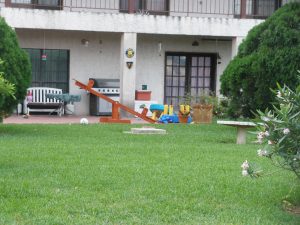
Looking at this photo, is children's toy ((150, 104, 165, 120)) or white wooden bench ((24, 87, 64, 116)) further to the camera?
white wooden bench ((24, 87, 64, 116))

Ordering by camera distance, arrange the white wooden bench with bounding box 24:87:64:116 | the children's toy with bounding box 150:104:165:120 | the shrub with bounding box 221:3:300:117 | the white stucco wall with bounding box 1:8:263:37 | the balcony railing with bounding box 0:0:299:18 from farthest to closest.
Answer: the balcony railing with bounding box 0:0:299:18
the white wooden bench with bounding box 24:87:64:116
the white stucco wall with bounding box 1:8:263:37
the children's toy with bounding box 150:104:165:120
the shrub with bounding box 221:3:300:117

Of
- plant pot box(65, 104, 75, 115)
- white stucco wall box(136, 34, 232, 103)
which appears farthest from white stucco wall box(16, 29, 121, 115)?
white stucco wall box(136, 34, 232, 103)

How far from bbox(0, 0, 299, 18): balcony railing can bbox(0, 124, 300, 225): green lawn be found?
32.5 feet

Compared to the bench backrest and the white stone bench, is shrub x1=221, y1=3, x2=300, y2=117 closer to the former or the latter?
the white stone bench

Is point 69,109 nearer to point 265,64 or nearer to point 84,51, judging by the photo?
point 84,51

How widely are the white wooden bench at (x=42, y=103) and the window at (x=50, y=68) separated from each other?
0.71m

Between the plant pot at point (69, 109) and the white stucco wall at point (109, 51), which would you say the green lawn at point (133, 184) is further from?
the white stucco wall at point (109, 51)

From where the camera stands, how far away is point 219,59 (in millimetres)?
23297

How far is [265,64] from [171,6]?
9.03 metres

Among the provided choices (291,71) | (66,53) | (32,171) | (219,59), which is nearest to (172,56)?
(219,59)

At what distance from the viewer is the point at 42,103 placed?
20766 millimetres

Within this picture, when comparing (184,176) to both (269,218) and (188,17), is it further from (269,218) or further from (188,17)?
(188,17)

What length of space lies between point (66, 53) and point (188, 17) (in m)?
4.26

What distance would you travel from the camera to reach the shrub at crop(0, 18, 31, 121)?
43.8 feet
